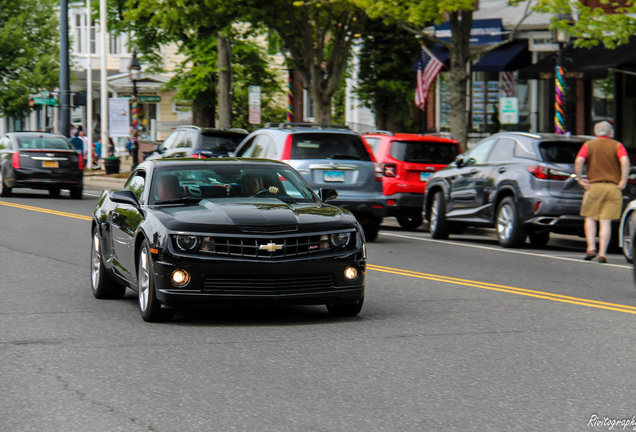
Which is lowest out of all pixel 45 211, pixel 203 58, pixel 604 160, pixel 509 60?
pixel 45 211

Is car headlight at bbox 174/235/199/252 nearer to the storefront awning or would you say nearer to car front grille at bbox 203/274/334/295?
car front grille at bbox 203/274/334/295

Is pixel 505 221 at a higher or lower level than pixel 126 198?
lower

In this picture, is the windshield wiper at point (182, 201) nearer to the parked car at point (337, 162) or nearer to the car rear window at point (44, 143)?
the parked car at point (337, 162)

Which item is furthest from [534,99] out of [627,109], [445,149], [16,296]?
[16,296]

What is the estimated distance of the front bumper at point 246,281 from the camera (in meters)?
8.66

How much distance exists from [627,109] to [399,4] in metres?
8.69

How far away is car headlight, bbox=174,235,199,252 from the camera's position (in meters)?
8.70

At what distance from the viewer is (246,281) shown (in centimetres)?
876

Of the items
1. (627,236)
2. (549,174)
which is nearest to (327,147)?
(549,174)

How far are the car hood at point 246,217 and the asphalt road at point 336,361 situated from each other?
79cm

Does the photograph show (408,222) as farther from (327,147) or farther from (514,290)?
(514,290)

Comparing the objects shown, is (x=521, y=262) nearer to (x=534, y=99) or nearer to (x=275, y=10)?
(x=275, y=10)

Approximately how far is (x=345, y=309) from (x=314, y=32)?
73.3 ft

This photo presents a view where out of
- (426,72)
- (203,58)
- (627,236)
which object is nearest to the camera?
(627,236)
